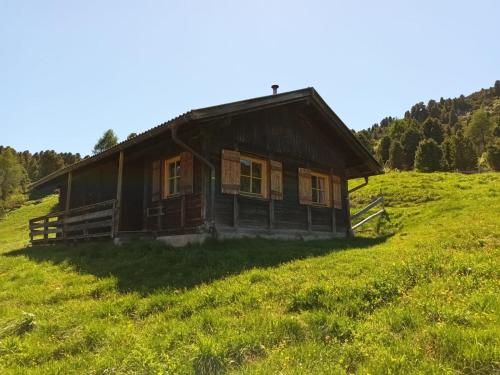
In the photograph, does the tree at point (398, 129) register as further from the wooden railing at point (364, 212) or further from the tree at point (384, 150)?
the wooden railing at point (364, 212)

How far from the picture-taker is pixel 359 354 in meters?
4.98

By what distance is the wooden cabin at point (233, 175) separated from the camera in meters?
13.5

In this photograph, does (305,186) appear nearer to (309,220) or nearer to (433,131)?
(309,220)

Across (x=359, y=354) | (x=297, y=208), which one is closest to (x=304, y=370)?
(x=359, y=354)

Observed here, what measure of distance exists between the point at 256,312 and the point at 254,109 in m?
8.76

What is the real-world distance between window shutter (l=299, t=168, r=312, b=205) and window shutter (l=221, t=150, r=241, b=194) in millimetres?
3593

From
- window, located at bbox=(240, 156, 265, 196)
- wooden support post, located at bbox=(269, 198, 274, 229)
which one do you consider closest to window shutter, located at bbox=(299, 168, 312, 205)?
wooden support post, located at bbox=(269, 198, 274, 229)

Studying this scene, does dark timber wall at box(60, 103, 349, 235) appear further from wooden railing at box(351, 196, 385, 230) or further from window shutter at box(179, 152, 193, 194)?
wooden railing at box(351, 196, 385, 230)

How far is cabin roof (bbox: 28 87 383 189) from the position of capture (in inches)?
477

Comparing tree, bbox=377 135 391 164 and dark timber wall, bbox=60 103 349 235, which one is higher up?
tree, bbox=377 135 391 164

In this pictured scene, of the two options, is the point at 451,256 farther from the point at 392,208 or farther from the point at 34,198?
the point at 34,198

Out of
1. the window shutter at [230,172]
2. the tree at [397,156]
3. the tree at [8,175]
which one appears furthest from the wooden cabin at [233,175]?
the tree at [8,175]

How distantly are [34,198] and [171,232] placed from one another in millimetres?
56791

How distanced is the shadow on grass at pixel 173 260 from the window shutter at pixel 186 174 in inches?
83.8
